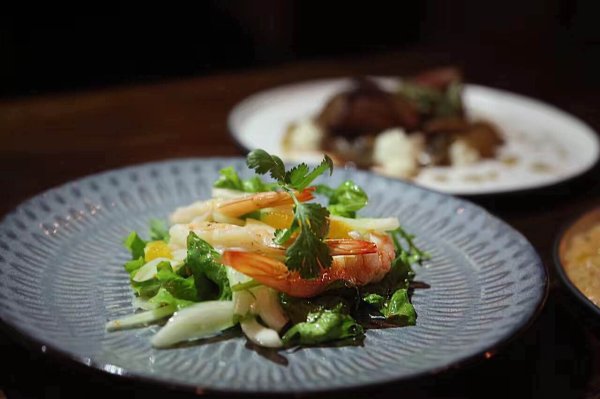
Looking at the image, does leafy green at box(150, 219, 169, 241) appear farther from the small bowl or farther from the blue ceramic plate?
the small bowl

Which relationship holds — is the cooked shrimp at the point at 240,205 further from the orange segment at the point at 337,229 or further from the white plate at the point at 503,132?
the white plate at the point at 503,132

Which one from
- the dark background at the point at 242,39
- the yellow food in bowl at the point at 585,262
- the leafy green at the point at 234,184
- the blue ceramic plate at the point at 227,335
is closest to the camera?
the blue ceramic plate at the point at 227,335

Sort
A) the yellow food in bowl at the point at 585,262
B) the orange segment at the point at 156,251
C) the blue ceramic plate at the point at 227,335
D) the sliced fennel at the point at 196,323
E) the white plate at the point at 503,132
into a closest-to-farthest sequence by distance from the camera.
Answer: the blue ceramic plate at the point at 227,335, the sliced fennel at the point at 196,323, the orange segment at the point at 156,251, the yellow food in bowl at the point at 585,262, the white plate at the point at 503,132

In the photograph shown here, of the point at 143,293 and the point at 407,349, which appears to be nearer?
the point at 407,349

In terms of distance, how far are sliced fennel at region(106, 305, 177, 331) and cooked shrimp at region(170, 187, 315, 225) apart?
0.30 metres

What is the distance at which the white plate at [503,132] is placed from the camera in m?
2.95

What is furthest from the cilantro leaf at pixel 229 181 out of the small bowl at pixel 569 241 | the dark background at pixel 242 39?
the dark background at pixel 242 39

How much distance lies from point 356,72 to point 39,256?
3.25 m

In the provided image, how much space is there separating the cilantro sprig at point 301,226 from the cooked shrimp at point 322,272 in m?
0.04

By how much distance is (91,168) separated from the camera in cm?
277

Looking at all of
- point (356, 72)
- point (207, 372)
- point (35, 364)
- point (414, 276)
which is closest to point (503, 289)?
point (414, 276)

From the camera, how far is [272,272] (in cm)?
151

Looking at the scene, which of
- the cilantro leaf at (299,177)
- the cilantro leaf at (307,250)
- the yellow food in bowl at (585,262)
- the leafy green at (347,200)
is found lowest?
the yellow food in bowl at (585,262)

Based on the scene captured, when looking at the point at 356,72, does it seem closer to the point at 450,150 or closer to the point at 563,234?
the point at 450,150
